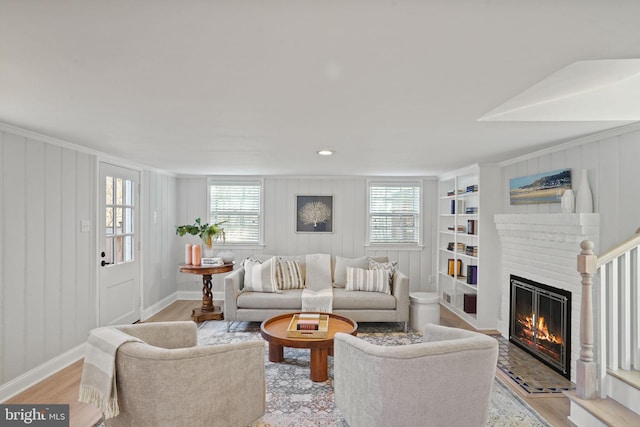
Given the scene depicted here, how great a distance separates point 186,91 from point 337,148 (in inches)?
74.4

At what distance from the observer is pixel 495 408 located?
2.77 m

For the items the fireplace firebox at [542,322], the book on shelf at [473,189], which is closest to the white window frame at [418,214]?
the book on shelf at [473,189]

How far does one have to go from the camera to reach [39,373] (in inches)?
124

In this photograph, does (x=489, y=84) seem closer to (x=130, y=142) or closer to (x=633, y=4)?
(x=633, y=4)

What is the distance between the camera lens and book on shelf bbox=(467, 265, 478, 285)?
187 inches

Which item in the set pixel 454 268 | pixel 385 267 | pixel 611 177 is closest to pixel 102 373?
pixel 385 267

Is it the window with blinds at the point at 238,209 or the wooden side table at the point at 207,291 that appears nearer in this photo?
the wooden side table at the point at 207,291

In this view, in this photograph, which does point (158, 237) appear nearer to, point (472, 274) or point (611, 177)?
point (472, 274)

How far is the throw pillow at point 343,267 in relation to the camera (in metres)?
5.20

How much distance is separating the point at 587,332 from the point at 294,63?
8.54ft

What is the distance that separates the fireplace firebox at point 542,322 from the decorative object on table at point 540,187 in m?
0.87

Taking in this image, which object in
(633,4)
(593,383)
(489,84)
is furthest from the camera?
(593,383)

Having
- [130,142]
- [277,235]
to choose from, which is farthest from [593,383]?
[277,235]

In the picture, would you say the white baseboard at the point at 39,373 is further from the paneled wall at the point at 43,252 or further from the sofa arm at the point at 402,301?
the sofa arm at the point at 402,301
